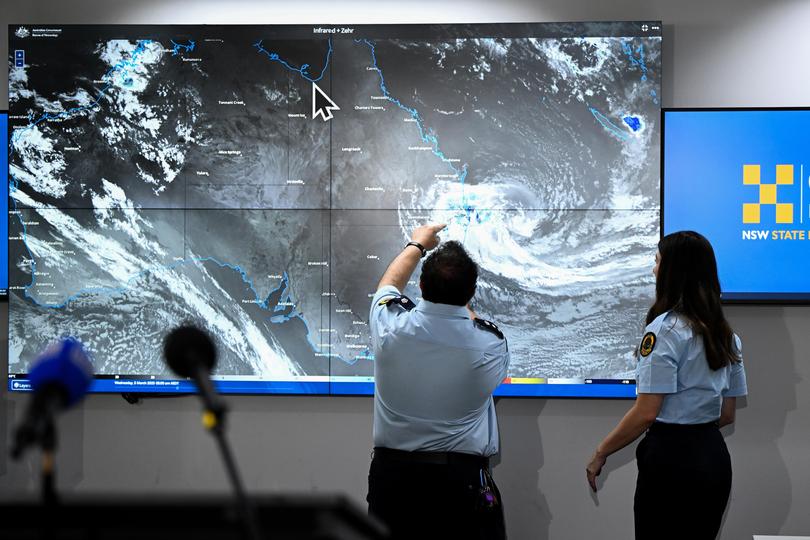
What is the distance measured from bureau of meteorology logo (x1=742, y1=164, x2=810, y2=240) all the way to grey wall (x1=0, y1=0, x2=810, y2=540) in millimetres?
286

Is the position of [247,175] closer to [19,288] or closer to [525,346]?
[19,288]

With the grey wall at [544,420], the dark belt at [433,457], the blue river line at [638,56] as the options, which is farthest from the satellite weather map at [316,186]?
the dark belt at [433,457]

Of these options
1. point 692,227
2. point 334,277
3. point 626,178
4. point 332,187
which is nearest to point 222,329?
point 334,277

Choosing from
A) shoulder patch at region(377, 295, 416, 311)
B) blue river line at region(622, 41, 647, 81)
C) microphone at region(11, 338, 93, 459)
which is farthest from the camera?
blue river line at region(622, 41, 647, 81)

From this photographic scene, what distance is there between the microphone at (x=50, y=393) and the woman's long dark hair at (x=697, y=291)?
1724mm

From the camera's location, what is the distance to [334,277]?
2.82 meters

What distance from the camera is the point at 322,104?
2.80 m

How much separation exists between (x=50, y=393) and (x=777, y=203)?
2.66 metres

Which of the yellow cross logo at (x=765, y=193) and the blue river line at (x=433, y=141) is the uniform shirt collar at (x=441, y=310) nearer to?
the blue river line at (x=433, y=141)

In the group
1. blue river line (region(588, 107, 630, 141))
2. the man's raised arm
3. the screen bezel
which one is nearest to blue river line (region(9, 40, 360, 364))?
the man's raised arm

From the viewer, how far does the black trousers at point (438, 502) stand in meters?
2.05

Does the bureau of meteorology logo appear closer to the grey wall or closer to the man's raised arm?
the grey wall

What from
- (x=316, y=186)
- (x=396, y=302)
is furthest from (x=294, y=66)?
(x=396, y=302)

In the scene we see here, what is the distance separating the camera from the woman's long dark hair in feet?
6.85
